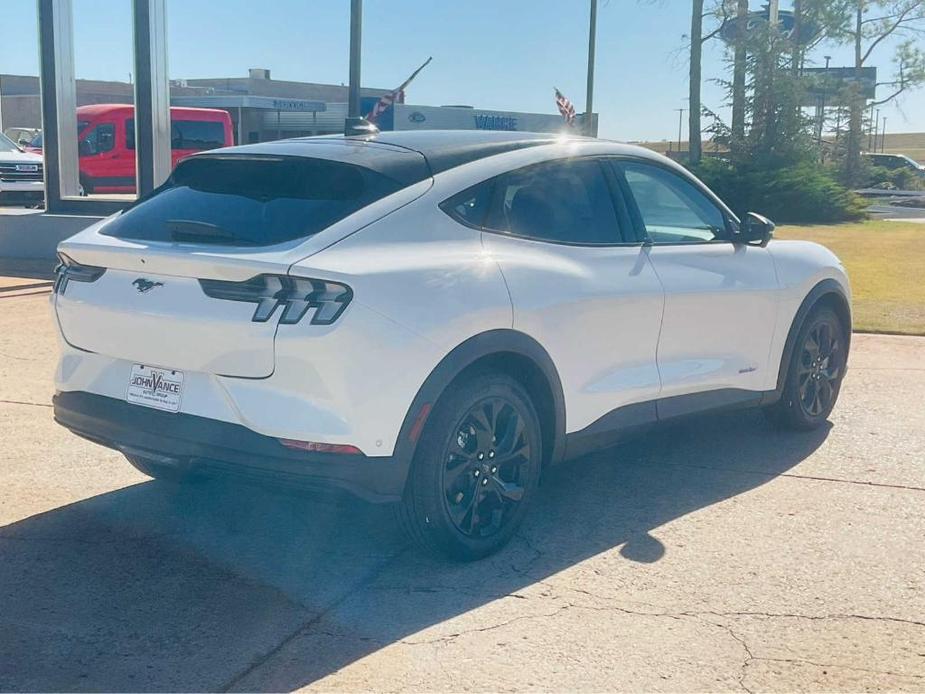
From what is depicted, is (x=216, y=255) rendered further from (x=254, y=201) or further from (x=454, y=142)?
(x=454, y=142)

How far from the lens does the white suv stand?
13.3 ft

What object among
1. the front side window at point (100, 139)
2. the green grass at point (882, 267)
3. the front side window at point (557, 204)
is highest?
the front side window at point (100, 139)

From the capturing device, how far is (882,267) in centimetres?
1592

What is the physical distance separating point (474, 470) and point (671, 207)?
203cm

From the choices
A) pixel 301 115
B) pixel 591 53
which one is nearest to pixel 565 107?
pixel 591 53

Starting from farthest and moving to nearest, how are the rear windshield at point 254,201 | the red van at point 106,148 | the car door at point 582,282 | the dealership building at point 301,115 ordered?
1. the dealership building at point 301,115
2. the red van at point 106,148
3. the car door at point 582,282
4. the rear windshield at point 254,201

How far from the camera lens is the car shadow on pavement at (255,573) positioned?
3.69 meters

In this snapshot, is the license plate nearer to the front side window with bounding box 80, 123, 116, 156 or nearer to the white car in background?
the white car in background

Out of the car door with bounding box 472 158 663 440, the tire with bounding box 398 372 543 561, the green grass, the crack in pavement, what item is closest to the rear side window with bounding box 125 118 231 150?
the green grass

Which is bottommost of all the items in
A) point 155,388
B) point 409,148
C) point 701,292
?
point 155,388

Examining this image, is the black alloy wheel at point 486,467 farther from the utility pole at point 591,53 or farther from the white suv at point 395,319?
the utility pole at point 591,53

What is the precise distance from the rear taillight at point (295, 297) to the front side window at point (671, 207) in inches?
80.7

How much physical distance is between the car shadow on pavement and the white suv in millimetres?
253

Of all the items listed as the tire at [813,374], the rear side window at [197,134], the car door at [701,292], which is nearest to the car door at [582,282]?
the car door at [701,292]
